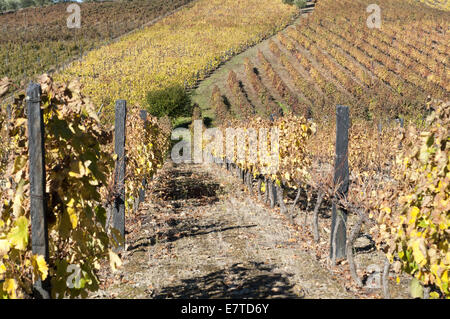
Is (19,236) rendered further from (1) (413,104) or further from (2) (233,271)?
(1) (413,104)

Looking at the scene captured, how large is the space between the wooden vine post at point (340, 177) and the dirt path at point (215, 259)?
36 centimetres

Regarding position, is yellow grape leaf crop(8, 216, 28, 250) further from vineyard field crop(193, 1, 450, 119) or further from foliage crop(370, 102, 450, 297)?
vineyard field crop(193, 1, 450, 119)

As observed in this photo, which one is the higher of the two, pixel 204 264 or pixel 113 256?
pixel 113 256

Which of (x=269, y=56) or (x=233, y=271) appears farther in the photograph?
(x=269, y=56)

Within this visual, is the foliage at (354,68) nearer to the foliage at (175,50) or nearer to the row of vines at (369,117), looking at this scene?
the row of vines at (369,117)

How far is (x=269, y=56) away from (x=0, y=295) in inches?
1761

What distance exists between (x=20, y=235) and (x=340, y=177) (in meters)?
3.58

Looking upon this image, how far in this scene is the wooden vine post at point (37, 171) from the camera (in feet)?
7.32

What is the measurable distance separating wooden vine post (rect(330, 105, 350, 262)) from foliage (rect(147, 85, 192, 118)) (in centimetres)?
2715

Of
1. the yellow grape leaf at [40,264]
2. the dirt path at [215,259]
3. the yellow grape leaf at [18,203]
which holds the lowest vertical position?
the dirt path at [215,259]

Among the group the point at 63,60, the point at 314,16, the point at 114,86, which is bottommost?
the point at 114,86

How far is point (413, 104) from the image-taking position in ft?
94.1

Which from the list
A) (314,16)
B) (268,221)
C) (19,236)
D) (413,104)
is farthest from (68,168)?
(314,16)

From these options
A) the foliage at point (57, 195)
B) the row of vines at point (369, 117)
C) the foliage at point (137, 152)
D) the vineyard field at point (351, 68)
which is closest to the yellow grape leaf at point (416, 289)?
the row of vines at point (369, 117)
